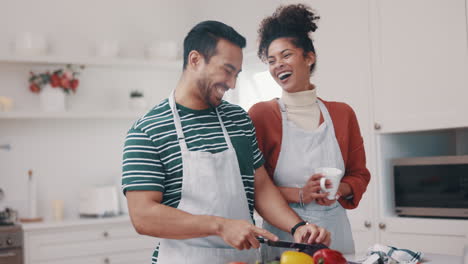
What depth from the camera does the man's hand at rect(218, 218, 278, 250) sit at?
1491mm

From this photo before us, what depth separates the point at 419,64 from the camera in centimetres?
281

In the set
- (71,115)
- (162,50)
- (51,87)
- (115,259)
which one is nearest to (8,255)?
(115,259)

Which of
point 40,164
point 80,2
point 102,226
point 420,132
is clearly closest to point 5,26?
point 80,2

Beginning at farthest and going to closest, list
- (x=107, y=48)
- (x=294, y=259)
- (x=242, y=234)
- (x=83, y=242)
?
(x=107, y=48), (x=83, y=242), (x=242, y=234), (x=294, y=259)

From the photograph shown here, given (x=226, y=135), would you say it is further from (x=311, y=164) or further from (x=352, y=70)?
(x=352, y=70)

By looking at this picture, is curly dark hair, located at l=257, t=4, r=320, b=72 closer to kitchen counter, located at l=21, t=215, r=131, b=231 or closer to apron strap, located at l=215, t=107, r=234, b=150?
apron strap, located at l=215, t=107, r=234, b=150

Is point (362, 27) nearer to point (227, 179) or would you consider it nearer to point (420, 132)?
point (420, 132)

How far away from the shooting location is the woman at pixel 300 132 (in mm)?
1955

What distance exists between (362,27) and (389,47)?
205mm

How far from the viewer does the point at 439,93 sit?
2736 mm

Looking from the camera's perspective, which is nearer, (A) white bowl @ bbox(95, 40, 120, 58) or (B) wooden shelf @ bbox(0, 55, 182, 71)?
(B) wooden shelf @ bbox(0, 55, 182, 71)

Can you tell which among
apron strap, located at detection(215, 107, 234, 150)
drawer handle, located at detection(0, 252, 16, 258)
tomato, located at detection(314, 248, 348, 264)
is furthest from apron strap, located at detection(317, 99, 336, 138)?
drawer handle, located at detection(0, 252, 16, 258)

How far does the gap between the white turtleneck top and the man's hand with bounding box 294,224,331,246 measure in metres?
0.44

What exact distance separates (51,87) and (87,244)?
1.23m
